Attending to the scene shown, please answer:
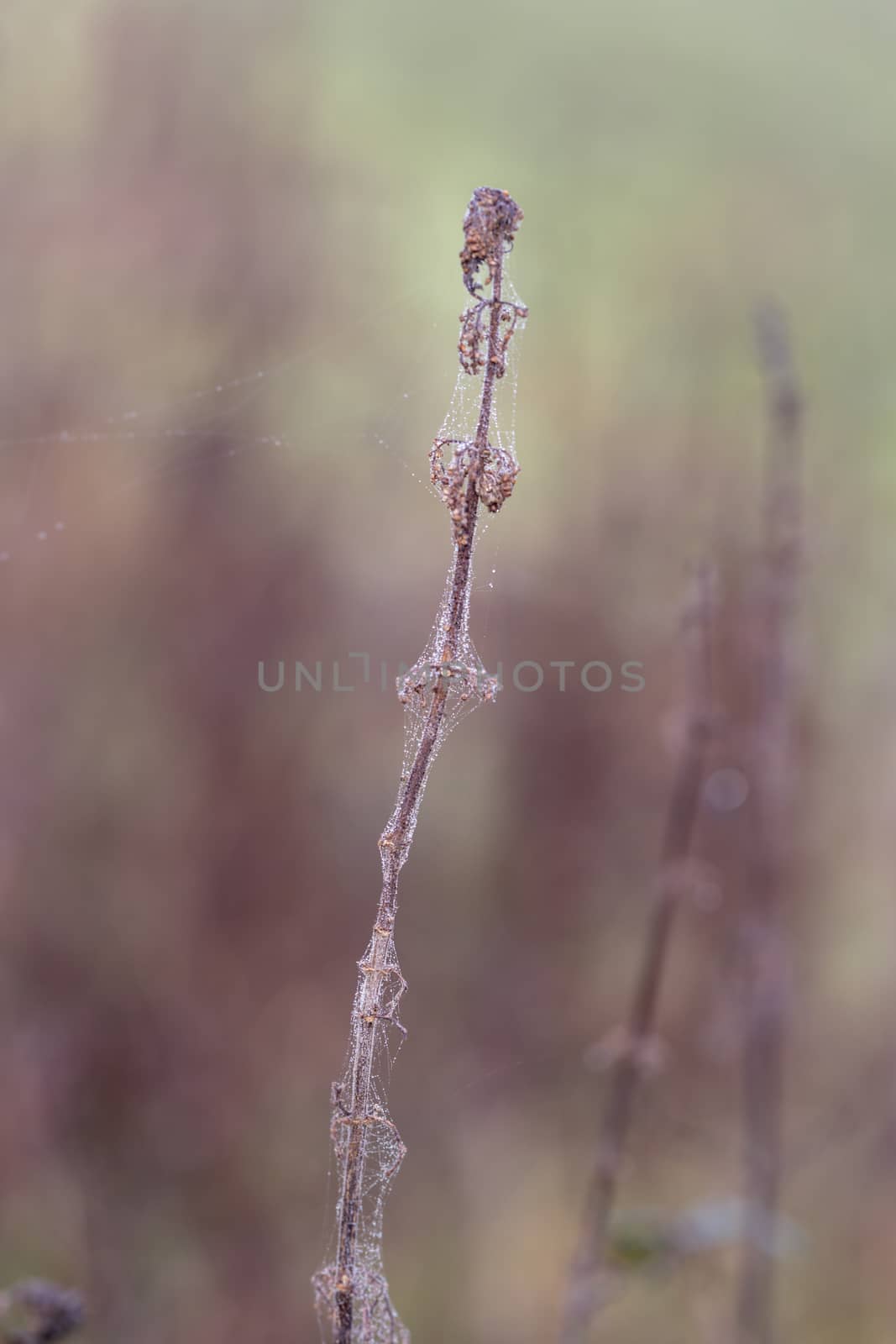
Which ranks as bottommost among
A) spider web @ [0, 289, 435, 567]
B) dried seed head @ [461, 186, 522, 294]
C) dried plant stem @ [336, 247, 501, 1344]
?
dried plant stem @ [336, 247, 501, 1344]

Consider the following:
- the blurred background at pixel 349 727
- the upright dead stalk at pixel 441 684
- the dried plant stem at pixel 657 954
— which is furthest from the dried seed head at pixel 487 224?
the blurred background at pixel 349 727

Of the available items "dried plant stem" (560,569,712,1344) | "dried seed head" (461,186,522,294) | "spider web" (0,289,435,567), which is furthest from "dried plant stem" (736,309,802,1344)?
"spider web" (0,289,435,567)

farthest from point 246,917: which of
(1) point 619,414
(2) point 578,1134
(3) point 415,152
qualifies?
(3) point 415,152

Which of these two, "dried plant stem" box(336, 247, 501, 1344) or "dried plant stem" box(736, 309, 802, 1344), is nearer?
"dried plant stem" box(336, 247, 501, 1344)

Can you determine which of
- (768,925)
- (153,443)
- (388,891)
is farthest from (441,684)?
(153,443)

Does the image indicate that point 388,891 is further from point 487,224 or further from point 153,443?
point 153,443

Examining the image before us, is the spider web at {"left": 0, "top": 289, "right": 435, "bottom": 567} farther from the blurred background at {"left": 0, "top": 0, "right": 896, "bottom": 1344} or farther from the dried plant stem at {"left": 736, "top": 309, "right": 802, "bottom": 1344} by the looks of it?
the dried plant stem at {"left": 736, "top": 309, "right": 802, "bottom": 1344}

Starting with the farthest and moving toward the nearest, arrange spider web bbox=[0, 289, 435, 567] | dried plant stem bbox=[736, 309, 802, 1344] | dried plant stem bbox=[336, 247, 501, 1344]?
1. spider web bbox=[0, 289, 435, 567]
2. dried plant stem bbox=[736, 309, 802, 1344]
3. dried plant stem bbox=[336, 247, 501, 1344]

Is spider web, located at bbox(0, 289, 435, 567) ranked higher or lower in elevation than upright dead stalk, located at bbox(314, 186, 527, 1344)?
higher

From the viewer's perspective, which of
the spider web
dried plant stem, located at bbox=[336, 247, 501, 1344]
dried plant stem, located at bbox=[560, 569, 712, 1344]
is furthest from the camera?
the spider web
